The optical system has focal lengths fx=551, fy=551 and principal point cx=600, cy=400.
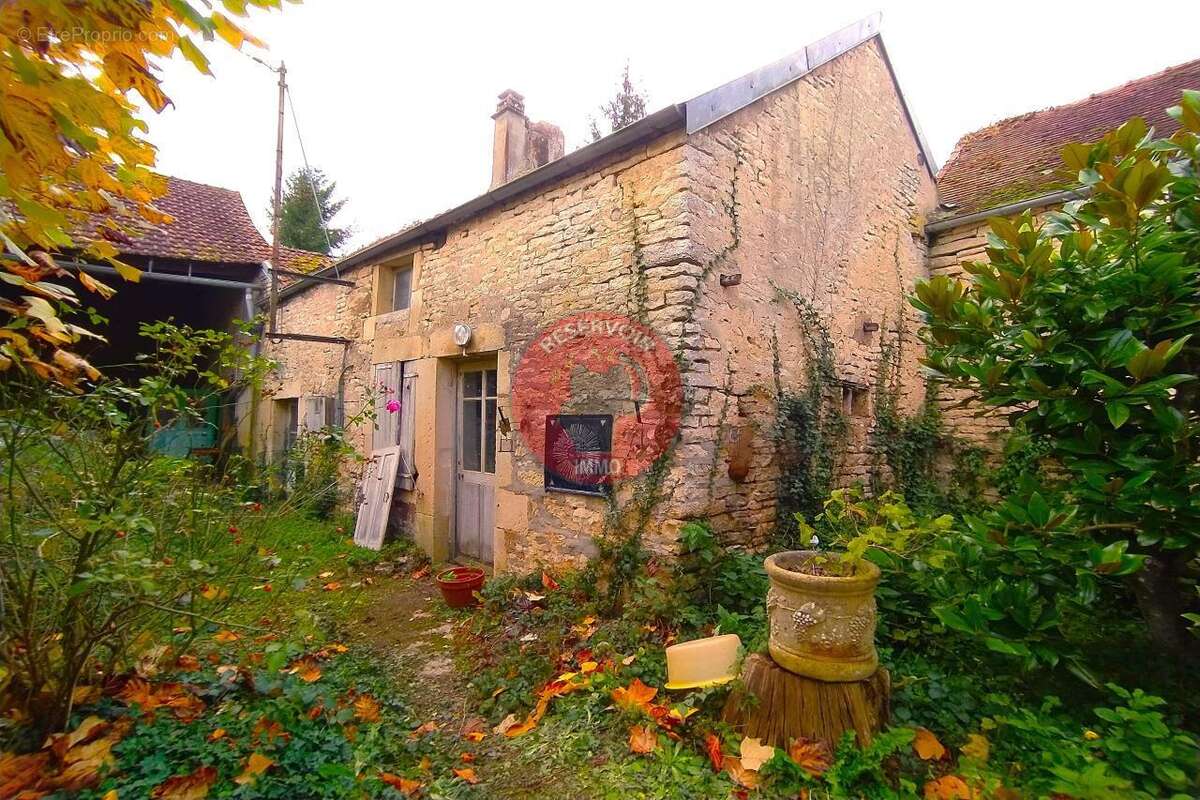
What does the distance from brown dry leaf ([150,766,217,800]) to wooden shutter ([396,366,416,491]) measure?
13.7 feet

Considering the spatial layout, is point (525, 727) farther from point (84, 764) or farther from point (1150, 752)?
point (1150, 752)

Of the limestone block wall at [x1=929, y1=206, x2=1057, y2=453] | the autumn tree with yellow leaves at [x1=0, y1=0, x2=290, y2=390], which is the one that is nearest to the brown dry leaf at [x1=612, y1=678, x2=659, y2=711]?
the autumn tree with yellow leaves at [x1=0, y1=0, x2=290, y2=390]

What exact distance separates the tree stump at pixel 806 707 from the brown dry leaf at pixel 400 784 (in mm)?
1487

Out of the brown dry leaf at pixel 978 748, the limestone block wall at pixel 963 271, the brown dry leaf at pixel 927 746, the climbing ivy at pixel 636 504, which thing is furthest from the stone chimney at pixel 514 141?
the brown dry leaf at pixel 978 748

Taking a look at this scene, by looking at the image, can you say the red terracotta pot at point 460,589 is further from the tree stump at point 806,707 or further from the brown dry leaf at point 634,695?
the tree stump at point 806,707

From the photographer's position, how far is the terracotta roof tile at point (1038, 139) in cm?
631

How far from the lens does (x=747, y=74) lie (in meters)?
4.41

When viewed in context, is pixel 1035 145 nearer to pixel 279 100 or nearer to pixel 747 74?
pixel 747 74

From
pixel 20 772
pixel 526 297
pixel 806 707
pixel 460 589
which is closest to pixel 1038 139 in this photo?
pixel 526 297

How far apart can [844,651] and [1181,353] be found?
2112mm

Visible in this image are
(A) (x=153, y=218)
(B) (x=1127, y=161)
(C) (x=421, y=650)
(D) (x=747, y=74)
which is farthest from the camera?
(D) (x=747, y=74)

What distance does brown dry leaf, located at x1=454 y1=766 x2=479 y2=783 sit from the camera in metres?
2.50

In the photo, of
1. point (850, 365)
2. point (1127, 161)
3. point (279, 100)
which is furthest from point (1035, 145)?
point (279, 100)

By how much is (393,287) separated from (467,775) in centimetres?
597
